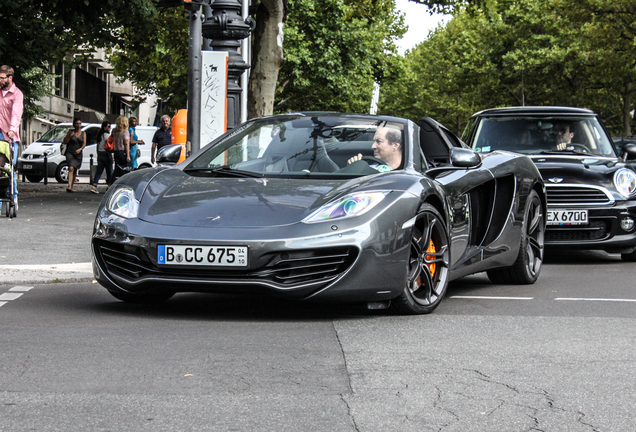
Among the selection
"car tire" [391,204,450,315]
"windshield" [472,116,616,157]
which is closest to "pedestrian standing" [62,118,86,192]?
"windshield" [472,116,616,157]

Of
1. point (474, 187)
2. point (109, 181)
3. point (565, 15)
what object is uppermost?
Answer: point (565, 15)

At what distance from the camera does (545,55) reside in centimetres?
4262

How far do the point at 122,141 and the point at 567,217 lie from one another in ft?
47.7

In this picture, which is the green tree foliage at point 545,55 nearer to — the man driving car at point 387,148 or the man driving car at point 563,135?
the man driving car at point 563,135

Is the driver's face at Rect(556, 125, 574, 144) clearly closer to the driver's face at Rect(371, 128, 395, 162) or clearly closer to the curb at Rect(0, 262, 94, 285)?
the driver's face at Rect(371, 128, 395, 162)

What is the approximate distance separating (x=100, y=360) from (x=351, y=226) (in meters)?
1.65

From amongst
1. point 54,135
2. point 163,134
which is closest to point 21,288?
point 163,134

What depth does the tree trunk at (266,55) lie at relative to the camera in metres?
18.3

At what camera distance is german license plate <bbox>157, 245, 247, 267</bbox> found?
17.9ft

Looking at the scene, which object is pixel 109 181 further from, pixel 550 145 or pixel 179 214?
pixel 179 214

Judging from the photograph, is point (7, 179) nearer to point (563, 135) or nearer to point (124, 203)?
point (563, 135)

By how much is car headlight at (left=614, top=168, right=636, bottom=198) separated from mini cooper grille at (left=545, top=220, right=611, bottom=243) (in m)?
0.38

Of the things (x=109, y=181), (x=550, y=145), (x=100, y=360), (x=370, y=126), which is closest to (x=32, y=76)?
(x=109, y=181)

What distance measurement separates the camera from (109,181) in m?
23.9
